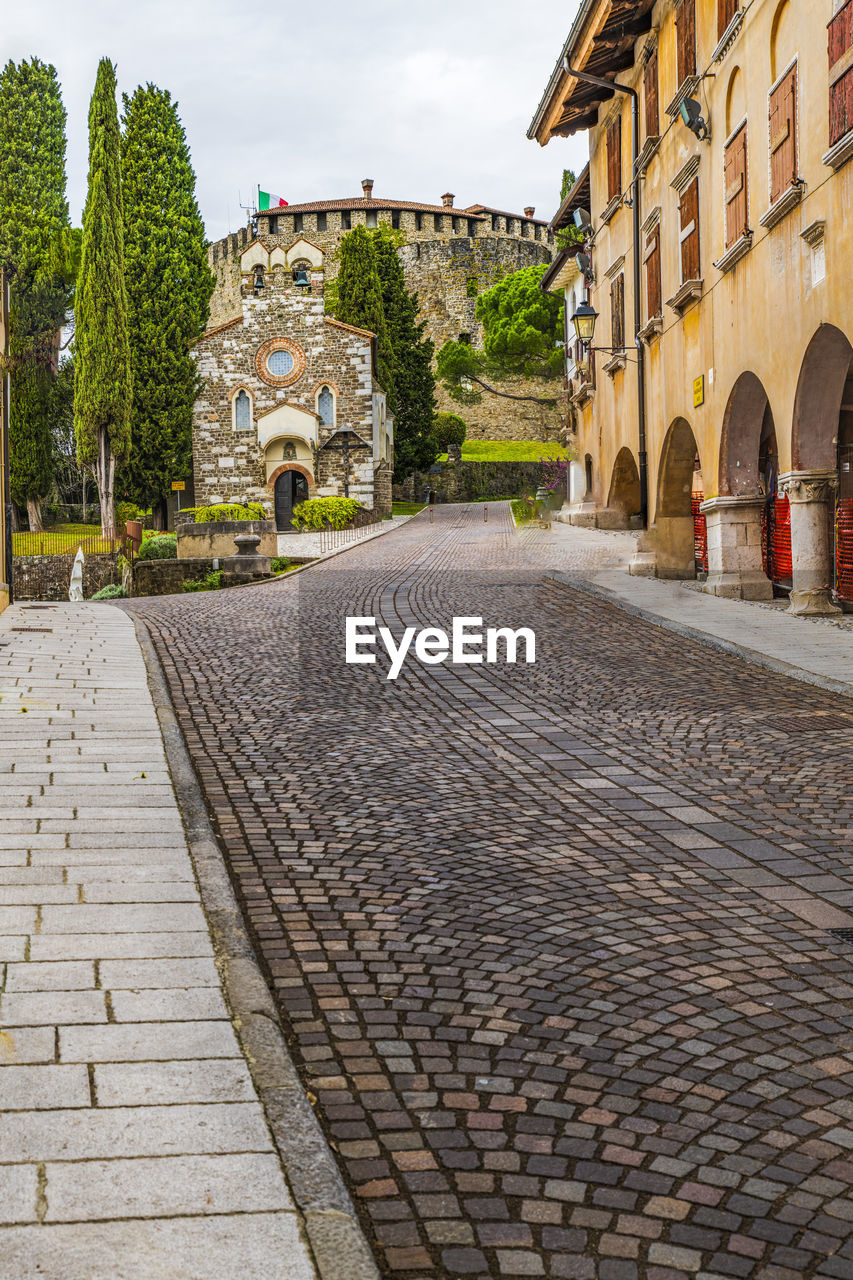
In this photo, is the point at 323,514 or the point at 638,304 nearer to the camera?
the point at 638,304

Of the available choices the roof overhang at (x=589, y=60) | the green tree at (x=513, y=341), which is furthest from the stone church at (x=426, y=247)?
the roof overhang at (x=589, y=60)

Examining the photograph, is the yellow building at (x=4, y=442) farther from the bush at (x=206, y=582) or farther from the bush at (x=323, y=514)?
the bush at (x=323, y=514)

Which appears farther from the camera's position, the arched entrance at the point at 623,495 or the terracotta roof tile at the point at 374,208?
the terracotta roof tile at the point at 374,208

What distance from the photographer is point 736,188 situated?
16.5 metres

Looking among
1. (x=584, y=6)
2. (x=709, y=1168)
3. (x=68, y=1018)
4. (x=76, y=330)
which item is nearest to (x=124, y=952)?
(x=68, y=1018)

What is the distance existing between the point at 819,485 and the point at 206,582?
14462mm

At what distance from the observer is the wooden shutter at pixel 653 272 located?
21594 mm

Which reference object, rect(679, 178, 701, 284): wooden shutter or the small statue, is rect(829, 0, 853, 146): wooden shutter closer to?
rect(679, 178, 701, 284): wooden shutter

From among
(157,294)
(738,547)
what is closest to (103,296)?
(157,294)

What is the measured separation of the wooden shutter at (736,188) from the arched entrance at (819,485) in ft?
9.78

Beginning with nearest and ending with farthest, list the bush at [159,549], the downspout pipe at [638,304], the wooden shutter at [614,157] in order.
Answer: the downspout pipe at [638,304] → the wooden shutter at [614,157] → the bush at [159,549]

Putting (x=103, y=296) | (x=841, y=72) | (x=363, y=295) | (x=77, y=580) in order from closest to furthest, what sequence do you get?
(x=841, y=72), (x=77, y=580), (x=103, y=296), (x=363, y=295)

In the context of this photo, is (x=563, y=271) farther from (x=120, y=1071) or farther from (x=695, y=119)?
(x=120, y=1071)

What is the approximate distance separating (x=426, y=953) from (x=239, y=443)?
4174cm
